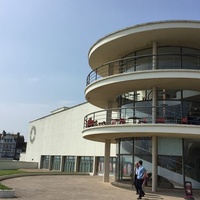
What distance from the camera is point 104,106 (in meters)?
25.7

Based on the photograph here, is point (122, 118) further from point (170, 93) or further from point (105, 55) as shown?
point (105, 55)

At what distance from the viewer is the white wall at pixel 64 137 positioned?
36812 millimetres

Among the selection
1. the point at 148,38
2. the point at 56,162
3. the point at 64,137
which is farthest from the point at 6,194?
the point at 56,162

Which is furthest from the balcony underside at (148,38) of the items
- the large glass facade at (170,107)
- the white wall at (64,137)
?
the white wall at (64,137)

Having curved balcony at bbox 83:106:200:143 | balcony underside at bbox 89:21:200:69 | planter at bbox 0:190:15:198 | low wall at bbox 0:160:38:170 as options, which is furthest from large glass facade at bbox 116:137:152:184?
low wall at bbox 0:160:38:170

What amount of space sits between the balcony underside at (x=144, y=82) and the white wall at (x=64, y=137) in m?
12.3

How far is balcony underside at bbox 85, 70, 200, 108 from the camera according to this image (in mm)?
16859

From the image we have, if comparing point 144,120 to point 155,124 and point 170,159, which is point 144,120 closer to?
point 155,124

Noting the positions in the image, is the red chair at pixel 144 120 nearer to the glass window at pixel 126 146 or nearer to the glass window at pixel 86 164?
the glass window at pixel 126 146

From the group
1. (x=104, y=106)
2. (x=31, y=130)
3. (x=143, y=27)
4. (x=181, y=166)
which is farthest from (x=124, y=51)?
(x=31, y=130)

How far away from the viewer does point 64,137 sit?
43.3 metres

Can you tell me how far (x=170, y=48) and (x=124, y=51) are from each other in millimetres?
3378

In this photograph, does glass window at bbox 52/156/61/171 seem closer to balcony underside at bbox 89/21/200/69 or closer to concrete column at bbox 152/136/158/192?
balcony underside at bbox 89/21/200/69

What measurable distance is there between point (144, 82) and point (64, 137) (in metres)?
27.4
